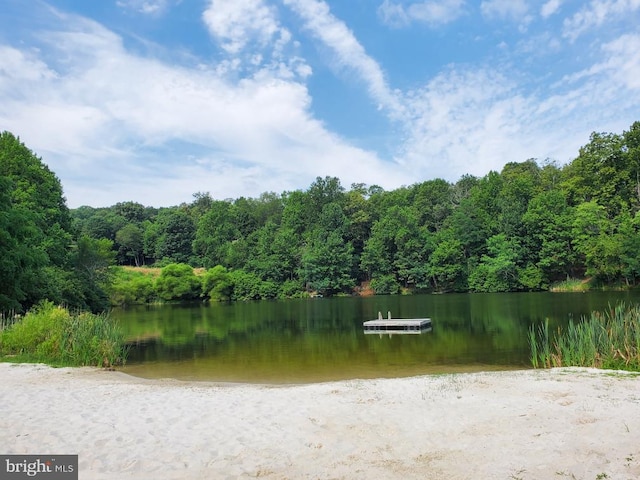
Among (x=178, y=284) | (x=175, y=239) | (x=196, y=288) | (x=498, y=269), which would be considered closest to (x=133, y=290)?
(x=178, y=284)

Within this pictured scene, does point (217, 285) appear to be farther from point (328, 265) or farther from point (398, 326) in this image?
point (398, 326)

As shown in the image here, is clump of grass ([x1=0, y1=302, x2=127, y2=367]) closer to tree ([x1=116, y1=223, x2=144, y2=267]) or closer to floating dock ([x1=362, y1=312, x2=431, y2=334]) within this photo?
floating dock ([x1=362, y1=312, x2=431, y2=334])

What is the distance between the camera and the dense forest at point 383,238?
125 feet

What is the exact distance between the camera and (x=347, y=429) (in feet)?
22.7

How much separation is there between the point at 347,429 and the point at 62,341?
39.9 feet

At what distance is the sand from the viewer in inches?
211

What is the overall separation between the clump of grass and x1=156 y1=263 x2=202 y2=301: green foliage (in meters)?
45.7

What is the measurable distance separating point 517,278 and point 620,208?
45.4 ft

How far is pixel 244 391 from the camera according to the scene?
10.3m

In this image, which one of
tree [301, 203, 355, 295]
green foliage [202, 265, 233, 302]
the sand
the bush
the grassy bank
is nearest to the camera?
the sand

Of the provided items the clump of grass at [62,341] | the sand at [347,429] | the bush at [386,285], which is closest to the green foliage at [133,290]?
the bush at [386,285]

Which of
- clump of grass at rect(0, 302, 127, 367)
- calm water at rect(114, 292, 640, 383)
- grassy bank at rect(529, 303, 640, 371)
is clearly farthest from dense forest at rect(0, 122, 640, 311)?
grassy bank at rect(529, 303, 640, 371)

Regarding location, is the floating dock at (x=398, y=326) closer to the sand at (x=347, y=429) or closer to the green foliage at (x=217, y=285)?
the sand at (x=347, y=429)

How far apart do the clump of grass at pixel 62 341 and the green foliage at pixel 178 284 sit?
45743 mm
